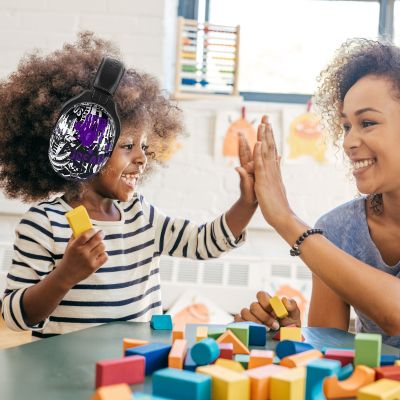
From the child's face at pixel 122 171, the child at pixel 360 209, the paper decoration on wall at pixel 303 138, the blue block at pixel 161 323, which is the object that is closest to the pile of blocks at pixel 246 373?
the blue block at pixel 161 323

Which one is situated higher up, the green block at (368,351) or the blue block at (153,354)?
the green block at (368,351)

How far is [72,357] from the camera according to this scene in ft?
2.11

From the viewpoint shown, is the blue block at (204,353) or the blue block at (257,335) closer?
the blue block at (204,353)

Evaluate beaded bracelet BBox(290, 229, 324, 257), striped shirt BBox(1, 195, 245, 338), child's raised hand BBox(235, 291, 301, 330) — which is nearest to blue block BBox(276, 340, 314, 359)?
child's raised hand BBox(235, 291, 301, 330)

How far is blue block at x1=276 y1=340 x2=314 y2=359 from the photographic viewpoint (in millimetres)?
646

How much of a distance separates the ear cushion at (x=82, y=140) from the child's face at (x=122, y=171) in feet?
0.11

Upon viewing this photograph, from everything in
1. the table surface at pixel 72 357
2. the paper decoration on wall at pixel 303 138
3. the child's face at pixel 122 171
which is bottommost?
the table surface at pixel 72 357

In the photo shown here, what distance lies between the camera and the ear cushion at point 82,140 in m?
1.03

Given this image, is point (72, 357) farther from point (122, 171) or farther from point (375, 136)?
point (375, 136)

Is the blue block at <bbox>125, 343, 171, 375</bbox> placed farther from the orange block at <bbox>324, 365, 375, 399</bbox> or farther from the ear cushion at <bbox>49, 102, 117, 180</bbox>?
the ear cushion at <bbox>49, 102, 117, 180</bbox>

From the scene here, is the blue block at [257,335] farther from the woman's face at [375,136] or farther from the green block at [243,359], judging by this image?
the woman's face at [375,136]

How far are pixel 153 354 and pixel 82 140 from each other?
1.81ft

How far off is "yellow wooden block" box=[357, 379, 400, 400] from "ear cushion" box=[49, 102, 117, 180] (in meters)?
0.67

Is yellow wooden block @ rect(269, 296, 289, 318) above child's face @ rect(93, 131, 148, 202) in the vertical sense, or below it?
below
